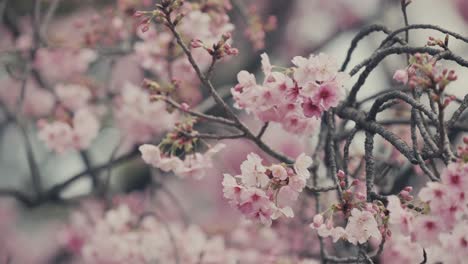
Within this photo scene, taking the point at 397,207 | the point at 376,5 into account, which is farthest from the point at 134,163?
the point at 397,207

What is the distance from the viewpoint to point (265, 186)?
7.01 feet

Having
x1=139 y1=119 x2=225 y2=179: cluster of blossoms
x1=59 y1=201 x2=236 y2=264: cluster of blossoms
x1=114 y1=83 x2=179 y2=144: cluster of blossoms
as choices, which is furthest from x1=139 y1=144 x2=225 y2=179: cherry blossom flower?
x1=114 y1=83 x2=179 y2=144: cluster of blossoms

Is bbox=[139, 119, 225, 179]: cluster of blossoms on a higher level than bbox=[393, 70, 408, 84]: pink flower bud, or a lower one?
lower

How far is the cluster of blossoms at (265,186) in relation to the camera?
2.09m

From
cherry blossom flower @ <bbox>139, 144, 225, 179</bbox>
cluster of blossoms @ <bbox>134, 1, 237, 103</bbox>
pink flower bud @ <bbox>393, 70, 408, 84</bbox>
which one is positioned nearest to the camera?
pink flower bud @ <bbox>393, 70, 408, 84</bbox>

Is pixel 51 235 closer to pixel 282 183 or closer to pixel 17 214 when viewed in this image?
pixel 17 214

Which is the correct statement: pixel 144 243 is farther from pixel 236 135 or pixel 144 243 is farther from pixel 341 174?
pixel 341 174

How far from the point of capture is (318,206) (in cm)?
262

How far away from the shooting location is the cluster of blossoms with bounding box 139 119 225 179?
7.90ft

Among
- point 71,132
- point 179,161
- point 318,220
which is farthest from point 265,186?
point 71,132

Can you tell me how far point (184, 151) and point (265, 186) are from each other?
523 millimetres

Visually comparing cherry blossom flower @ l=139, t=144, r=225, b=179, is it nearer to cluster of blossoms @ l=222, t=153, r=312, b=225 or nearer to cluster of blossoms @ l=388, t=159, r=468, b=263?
cluster of blossoms @ l=222, t=153, r=312, b=225

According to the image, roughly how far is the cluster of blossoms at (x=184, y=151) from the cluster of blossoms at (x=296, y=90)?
0.21m

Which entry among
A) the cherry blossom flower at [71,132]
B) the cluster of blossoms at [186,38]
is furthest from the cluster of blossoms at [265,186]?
the cherry blossom flower at [71,132]
